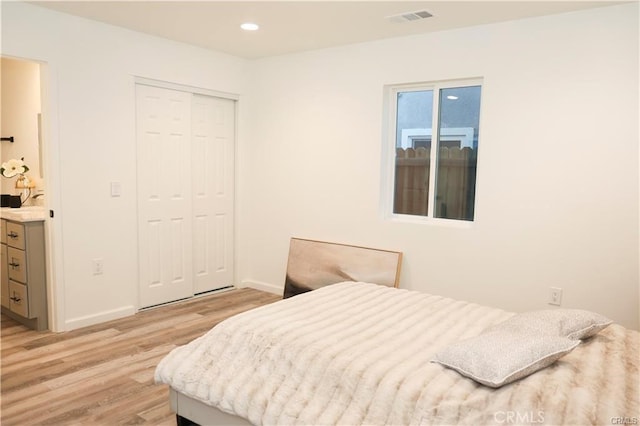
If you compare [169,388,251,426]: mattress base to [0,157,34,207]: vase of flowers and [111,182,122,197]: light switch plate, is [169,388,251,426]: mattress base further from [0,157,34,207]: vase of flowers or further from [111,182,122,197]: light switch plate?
[0,157,34,207]: vase of flowers

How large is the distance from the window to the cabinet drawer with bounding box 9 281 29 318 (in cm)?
302

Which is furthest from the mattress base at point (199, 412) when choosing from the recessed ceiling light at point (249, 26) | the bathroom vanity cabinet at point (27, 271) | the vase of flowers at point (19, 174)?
the vase of flowers at point (19, 174)

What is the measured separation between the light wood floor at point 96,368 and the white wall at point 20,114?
1.54m

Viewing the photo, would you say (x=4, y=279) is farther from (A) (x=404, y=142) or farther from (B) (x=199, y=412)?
(A) (x=404, y=142)

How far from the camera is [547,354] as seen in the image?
5.98ft

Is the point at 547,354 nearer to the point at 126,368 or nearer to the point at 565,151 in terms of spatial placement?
the point at 565,151

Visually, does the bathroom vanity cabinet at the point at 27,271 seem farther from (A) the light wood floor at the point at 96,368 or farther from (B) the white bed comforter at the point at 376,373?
(B) the white bed comforter at the point at 376,373

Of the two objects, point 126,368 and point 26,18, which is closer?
point 126,368

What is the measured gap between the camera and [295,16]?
3521 millimetres

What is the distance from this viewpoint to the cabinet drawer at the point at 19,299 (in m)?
3.66

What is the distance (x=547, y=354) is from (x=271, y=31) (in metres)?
3.14

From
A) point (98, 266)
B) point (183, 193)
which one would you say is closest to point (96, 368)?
point (98, 266)

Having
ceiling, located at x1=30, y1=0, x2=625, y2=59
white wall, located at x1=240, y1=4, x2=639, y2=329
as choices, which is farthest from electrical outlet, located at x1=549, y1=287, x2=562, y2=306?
ceiling, located at x1=30, y1=0, x2=625, y2=59

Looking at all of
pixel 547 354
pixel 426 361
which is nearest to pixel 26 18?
pixel 426 361
